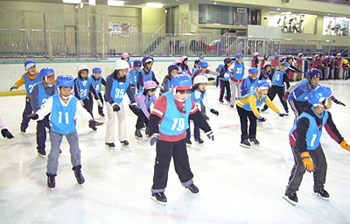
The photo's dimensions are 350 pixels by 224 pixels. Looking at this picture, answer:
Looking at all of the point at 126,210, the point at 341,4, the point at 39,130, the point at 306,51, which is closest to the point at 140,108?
the point at 39,130

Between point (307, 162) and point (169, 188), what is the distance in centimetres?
159

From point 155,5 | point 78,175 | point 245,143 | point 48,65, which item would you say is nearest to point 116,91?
point 78,175

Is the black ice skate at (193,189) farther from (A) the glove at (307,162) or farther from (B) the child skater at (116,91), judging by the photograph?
(B) the child skater at (116,91)

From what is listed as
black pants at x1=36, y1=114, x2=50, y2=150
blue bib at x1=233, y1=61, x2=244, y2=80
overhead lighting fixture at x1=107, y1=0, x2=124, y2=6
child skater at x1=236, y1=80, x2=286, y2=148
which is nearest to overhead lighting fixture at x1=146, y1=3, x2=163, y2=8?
overhead lighting fixture at x1=107, y1=0, x2=124, y2=6

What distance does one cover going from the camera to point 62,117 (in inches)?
141

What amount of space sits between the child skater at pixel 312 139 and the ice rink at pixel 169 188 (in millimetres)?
201

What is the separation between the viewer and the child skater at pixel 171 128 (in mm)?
3137

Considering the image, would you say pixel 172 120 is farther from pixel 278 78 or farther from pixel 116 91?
pixel 278 78

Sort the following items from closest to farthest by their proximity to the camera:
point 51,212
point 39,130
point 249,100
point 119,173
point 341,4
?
point 51,212 < point 119,173 < point 39,130 < point 249,100 < point 341,4

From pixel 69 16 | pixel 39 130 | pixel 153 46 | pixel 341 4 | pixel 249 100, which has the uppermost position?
pixel 341 4

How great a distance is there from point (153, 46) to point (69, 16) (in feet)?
12.9

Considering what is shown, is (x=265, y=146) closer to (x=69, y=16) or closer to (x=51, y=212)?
(x=51, y=212)

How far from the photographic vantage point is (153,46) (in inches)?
575

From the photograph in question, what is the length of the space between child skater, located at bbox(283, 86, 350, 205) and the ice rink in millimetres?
201
